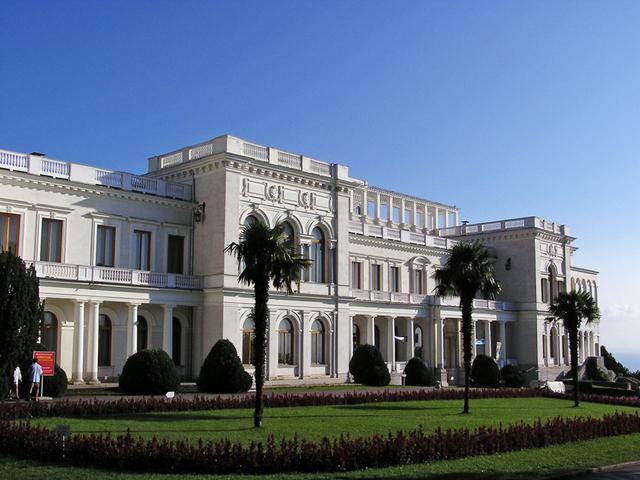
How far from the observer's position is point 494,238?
240 ft

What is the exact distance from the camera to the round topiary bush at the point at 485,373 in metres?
53.9

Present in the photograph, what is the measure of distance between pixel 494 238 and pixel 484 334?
10.1 metres

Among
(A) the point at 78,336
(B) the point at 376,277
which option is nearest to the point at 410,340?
(B) the point at 376,277

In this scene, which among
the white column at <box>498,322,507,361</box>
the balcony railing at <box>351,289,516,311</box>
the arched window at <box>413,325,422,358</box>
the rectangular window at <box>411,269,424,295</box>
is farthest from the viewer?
the white column at <box>498,322,507,361</box>

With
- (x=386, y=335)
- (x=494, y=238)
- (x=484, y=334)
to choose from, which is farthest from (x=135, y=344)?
(x=494, y=238)

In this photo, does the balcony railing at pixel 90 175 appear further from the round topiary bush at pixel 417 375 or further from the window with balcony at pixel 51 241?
the round topiary bush at pixel 417 375

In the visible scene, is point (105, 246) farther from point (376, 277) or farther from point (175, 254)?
point (376, 277)

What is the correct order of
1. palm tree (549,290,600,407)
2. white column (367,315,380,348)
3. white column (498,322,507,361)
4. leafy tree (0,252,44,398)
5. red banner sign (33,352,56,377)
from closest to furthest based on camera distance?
leafy tree (0,252,44,398) → red banner sign (33,352,56,377) → palm tree (549,290,600,407) → white column (367,315,380,348) → white column (498,322,507,361)

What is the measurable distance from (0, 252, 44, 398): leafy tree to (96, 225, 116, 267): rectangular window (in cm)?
1214

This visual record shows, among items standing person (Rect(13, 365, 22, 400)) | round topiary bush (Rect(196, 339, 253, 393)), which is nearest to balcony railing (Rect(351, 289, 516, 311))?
round topiary bush (Rect(196, 339, 253, 393))

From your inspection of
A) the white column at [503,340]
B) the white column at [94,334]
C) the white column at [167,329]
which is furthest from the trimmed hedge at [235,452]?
the white column at [503,340]

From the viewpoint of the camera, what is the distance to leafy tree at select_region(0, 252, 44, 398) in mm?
27219

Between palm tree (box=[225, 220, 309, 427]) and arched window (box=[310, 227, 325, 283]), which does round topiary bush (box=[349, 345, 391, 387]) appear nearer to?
arched window (box=[310, 227, 325, 283])

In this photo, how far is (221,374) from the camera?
35562mm
